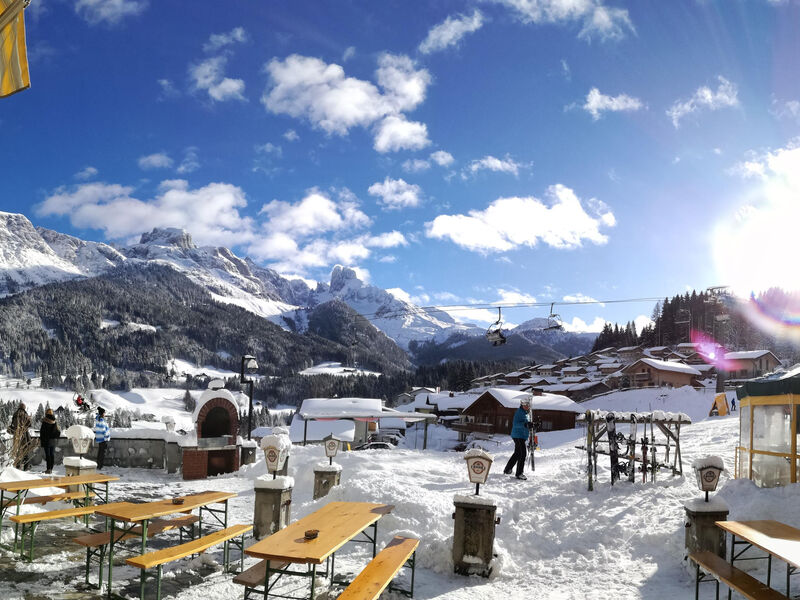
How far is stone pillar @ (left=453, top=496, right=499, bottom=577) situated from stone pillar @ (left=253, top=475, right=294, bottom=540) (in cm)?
Result: 301

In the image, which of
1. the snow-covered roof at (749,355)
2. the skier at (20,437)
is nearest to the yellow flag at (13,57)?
the skier at (20,437)

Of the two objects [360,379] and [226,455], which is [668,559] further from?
[360,379]

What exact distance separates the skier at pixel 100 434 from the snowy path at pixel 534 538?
313cm

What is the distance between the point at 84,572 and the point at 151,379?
171 meters

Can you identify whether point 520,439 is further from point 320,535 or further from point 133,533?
point 133,533

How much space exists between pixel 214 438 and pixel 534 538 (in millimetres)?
11552

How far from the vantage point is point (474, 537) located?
7691mm

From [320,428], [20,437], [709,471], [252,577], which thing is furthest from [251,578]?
[320,428]

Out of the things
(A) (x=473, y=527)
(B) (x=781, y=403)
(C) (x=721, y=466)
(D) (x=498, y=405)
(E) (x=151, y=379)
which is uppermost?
(B) (x=781, y=403)

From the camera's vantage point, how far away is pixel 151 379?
162750 mm

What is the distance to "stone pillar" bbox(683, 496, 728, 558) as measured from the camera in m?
7.50

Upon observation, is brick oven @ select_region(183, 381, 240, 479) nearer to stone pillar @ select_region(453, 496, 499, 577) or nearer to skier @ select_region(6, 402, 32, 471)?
skier @ select_region(6, 402, 32, 471)

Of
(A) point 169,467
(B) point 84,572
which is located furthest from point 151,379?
(B) point 84,572

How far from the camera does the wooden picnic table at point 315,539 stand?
16.6 feet
